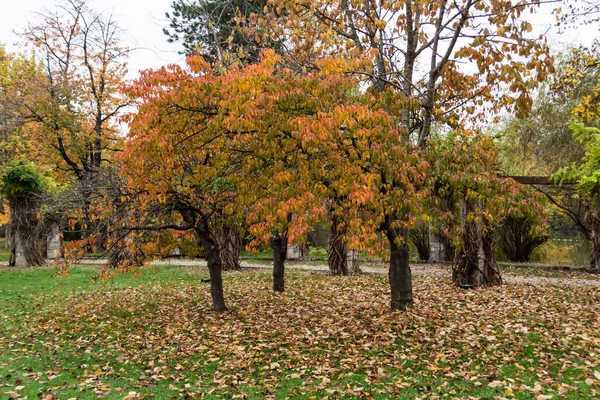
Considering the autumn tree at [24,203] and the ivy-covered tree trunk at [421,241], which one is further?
the ivy-covered tree trunk at [421,241]

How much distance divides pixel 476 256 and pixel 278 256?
4472mm

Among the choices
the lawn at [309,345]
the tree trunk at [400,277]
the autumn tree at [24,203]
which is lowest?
the lawn at [309,345]

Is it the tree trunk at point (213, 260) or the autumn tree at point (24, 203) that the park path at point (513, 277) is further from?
the autumn tree at point (24, 203)

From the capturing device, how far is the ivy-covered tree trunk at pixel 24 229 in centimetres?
1694

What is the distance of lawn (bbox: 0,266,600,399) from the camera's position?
5027 mm

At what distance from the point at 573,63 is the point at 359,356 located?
376 inches

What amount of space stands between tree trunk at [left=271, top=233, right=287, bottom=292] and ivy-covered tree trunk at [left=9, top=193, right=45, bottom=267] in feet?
36.0

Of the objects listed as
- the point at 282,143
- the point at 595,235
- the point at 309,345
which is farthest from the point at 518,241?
the point at 282,143

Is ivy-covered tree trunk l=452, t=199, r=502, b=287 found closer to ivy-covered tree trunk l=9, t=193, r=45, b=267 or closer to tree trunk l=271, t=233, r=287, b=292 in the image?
tree trunk l=271, t=233, r=287, b=292

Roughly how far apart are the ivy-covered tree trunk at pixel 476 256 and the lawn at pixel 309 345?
46cm

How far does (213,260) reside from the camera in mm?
8367

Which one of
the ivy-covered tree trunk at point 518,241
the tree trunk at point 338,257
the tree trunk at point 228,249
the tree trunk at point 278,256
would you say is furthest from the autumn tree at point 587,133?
the tree trunk at point 228,249

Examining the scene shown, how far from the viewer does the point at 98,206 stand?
753 cm

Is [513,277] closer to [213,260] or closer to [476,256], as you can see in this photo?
[476,256]
